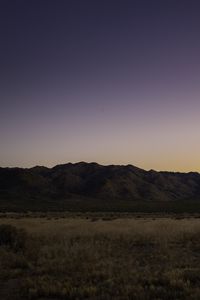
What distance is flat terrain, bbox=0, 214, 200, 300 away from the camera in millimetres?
10055

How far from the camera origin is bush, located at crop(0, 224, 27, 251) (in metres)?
17.0

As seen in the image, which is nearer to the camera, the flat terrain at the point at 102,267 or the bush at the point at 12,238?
the flat terrain at the point at 102,267

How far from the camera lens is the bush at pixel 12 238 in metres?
17.0

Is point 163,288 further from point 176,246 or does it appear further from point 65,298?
point 176,246

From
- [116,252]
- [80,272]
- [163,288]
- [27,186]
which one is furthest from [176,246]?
[27,186]

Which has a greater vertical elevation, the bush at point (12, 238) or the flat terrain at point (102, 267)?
the bush at point (12, 238)

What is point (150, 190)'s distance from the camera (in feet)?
628

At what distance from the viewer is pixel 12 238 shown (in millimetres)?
17656

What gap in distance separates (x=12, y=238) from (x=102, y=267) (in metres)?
5.82

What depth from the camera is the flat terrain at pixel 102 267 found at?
396 inches

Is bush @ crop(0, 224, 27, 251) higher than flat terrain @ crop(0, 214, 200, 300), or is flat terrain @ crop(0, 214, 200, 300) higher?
bush @ crop(0, 224, 27, 251)

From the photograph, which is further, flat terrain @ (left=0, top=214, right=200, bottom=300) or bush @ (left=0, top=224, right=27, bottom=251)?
bush @ (left=0, top=224, right=27, bottom=251)

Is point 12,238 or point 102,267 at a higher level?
point 12,238

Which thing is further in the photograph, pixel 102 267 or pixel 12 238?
pixel 12 238
